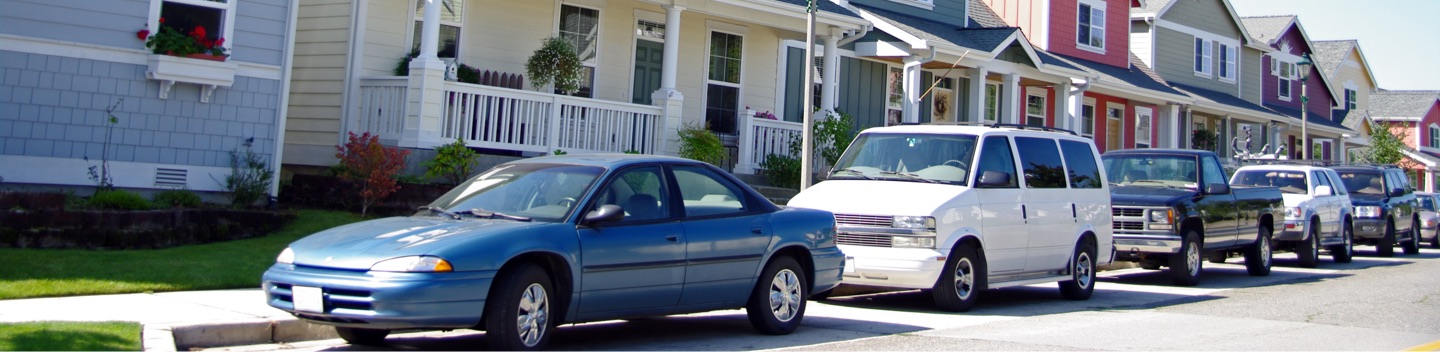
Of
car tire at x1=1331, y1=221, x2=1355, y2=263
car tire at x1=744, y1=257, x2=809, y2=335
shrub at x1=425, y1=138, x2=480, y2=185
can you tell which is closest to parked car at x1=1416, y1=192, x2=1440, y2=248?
car tire at x1=1331, y1=221, x2=1355, y2=263

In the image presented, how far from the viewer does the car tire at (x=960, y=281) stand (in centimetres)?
1102

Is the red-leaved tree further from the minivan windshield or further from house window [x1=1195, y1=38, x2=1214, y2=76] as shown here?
house window [x1=1195, y1=38, x2=1214, y2=76]

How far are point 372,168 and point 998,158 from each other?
7215 millimetres

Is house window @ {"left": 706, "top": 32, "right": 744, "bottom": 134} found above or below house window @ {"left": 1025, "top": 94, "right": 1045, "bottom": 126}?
below

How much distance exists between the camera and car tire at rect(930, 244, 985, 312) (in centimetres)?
1102

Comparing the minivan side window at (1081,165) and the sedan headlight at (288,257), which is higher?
the minivan side window at (1081,165)

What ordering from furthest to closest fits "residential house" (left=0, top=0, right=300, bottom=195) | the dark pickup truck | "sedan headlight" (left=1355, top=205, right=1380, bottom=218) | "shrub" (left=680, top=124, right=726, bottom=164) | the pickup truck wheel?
"sedan headlight" (left=1355, top=205, right=1380, bottom=218), "shrub" (left=680, top=124, right=726, bottom=164), the pickup truck wheel, the dark pickup truck, "residential house" (left=0, top=0, right=300, bottom=195)

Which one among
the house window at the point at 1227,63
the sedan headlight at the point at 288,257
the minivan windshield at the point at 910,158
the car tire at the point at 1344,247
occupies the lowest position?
the sedan headlight at the point at 288,257

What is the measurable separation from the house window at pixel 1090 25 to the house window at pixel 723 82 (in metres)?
13.6

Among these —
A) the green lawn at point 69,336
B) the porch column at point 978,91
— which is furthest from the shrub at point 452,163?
the porch column at point 978,91

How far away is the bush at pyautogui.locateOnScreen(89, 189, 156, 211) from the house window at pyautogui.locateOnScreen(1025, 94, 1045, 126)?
22030 mm

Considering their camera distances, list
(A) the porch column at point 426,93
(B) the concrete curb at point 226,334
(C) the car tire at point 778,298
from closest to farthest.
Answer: (B) the concrete curb at point 226,334, (C) the car tire at point 778,298, (A) the porch column at point 426,93

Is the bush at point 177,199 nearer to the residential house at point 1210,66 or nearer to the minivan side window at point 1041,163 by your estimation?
the minivan side window at point 1041,163

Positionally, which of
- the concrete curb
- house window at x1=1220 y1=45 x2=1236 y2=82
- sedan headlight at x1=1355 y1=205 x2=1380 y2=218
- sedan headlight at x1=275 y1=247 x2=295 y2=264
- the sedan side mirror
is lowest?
the concrete curb
